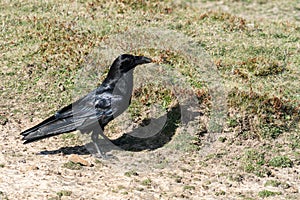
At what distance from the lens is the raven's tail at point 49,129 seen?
9945 mm

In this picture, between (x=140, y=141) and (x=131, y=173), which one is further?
(x=140, y=141)

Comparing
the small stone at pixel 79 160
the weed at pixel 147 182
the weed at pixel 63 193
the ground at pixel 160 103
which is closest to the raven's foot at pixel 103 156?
the ground at pixel 160 103

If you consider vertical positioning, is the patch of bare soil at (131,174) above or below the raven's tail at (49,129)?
below

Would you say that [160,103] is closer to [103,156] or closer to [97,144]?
[97,144]

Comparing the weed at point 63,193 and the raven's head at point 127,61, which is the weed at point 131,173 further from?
the raven's head at point 127,61

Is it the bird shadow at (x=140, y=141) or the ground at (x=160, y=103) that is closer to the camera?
the ground at (x=160, y=103)

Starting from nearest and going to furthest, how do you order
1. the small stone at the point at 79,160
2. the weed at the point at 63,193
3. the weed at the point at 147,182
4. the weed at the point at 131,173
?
the weed at the point at 63,193 → the weed at the point at 147,182 → the weed at the point at 131,173 → the small stone at the point at 79,160

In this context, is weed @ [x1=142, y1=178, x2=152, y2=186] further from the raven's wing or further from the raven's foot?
the raven's wing

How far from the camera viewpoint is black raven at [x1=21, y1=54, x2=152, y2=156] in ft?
32.9

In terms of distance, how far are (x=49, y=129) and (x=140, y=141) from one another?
1.79 metres

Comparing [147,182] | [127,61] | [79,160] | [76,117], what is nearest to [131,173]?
[147,182]

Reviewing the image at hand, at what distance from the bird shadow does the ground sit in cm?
3

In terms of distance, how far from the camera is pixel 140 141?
10875 mm

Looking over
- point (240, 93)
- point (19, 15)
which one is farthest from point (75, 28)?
point (240, 93)
